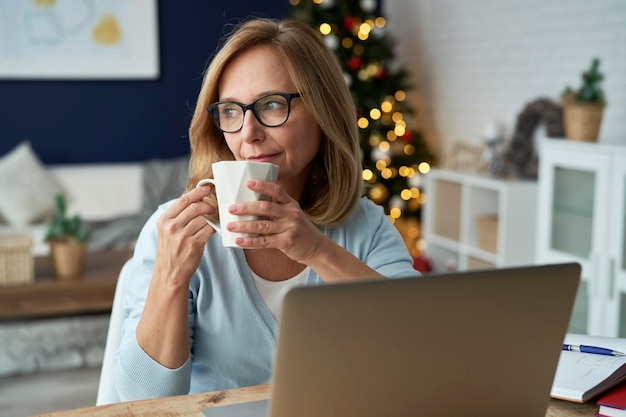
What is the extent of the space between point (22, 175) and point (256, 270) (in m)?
3.60

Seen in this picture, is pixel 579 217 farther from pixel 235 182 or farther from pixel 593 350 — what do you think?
pixel 235 182

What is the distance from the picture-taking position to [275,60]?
1403 millimetres

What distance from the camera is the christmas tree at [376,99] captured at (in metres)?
4.77

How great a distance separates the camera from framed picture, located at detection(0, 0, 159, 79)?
4992mm

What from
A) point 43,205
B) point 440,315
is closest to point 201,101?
point 440,315

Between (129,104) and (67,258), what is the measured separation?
2263 millimetres

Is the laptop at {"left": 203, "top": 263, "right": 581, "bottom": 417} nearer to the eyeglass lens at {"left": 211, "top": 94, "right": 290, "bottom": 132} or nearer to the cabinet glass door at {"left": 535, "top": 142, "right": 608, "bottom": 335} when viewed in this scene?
the eyeglass lens at {"left": 211, "top": 94, "right": 290, "bottom": 132}

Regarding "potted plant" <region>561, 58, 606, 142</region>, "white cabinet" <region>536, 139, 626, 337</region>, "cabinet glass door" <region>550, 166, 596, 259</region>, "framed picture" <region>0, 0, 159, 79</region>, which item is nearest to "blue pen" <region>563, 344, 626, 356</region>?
"white cabinet" <region>536, 139, 626, 337</region>

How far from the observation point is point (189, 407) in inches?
42.0

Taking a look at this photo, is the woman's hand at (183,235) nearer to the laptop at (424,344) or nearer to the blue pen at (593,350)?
the laptop at (424,344)

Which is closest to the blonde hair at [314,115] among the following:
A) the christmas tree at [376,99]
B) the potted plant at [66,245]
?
the potted plant at [66,245]

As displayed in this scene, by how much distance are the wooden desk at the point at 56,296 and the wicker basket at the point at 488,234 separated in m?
1.82

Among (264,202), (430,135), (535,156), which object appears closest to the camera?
(264,202)

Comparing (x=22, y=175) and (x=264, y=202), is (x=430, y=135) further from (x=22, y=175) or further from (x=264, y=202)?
(x=264, y=202)
